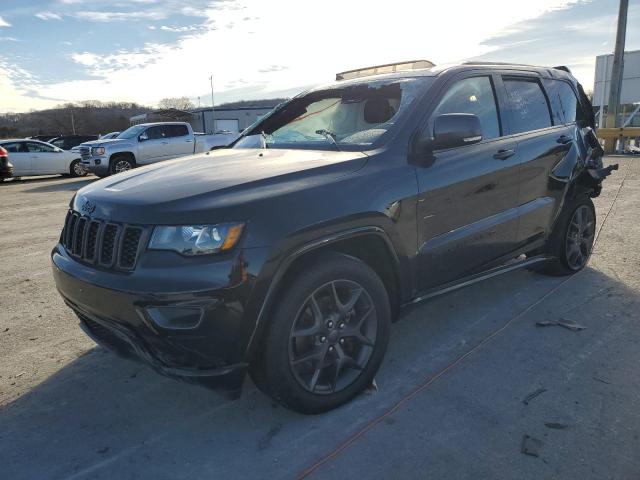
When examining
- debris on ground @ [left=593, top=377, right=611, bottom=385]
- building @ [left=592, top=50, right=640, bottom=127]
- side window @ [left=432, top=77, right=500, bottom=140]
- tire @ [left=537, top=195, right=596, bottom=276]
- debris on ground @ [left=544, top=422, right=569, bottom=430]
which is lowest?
debris on ground @ [left=544, top=422, right=569, bottom=430]

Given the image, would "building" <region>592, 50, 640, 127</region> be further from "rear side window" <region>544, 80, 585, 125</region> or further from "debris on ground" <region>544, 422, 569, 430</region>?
"debris on ground" <region>544, 422, 569, 430</region>

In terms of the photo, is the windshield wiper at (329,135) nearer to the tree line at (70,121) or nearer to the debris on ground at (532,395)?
the debris on ground at (532,395)

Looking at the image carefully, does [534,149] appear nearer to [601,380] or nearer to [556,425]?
[601,380]

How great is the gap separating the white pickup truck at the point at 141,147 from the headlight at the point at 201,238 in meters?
14.1

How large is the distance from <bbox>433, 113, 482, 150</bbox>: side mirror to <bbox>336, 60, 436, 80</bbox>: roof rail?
1.01 m

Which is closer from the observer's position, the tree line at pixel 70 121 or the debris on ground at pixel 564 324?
the debris on ground at pixel 564 324

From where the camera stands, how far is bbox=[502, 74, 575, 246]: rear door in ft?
13.1

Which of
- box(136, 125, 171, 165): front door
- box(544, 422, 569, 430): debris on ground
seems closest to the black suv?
box(544, 422, 569, 430): debris on ground

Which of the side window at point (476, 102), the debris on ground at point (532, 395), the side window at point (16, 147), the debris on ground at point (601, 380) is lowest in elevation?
the debris on ground at point (601, 380)

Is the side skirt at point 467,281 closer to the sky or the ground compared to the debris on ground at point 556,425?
closer to the sky

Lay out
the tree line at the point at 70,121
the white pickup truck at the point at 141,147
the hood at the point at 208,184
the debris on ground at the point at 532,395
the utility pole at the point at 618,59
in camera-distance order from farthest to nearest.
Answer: the tree line at the point at 70,121 < the utility pole at the point at 618,59 < the white pickup truck at the point at 141,147 < the debris on ground at the point at 532,395 < the hood at the point at 208,184

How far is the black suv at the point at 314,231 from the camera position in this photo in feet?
7.68

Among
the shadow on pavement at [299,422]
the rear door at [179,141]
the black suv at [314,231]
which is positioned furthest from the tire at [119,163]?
the shadow on pavement at [299,422]

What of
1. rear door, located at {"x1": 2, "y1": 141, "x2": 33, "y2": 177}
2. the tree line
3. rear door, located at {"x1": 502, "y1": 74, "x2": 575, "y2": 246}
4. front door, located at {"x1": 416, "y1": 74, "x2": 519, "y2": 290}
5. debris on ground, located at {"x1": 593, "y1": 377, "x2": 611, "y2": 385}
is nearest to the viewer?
debris on ground, located at {"x1": 593, "y1": 377, "x2": 611, "y2": 385}
